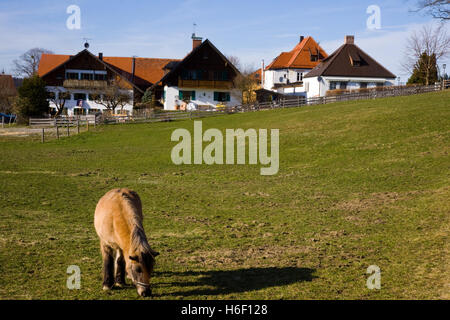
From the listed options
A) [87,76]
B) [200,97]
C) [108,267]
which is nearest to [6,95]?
[87,76]

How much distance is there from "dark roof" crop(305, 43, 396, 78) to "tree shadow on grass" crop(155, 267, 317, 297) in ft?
196

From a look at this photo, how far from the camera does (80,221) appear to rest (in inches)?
487

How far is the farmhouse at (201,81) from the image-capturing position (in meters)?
66.4

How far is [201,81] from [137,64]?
16.1 metres

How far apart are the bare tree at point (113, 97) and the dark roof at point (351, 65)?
98.0ft

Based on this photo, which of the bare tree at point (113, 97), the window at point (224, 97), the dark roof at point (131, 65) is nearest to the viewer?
the bare tree at point (113, 97)

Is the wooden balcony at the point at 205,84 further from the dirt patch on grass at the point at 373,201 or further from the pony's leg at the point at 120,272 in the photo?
the pony's leg at the point at 120,272

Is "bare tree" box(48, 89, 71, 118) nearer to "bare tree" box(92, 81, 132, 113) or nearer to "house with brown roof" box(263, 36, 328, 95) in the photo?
Result: "bare tree" box(92, 81, 132, 113)

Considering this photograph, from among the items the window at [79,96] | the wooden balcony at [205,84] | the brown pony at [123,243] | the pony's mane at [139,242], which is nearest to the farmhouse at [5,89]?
the window at [79,96]

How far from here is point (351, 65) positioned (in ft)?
216

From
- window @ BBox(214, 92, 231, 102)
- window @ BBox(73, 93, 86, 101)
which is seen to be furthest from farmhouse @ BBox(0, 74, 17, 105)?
window @ BBox(214, 92, 231, 102)

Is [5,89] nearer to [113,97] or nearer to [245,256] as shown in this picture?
[113,97]
